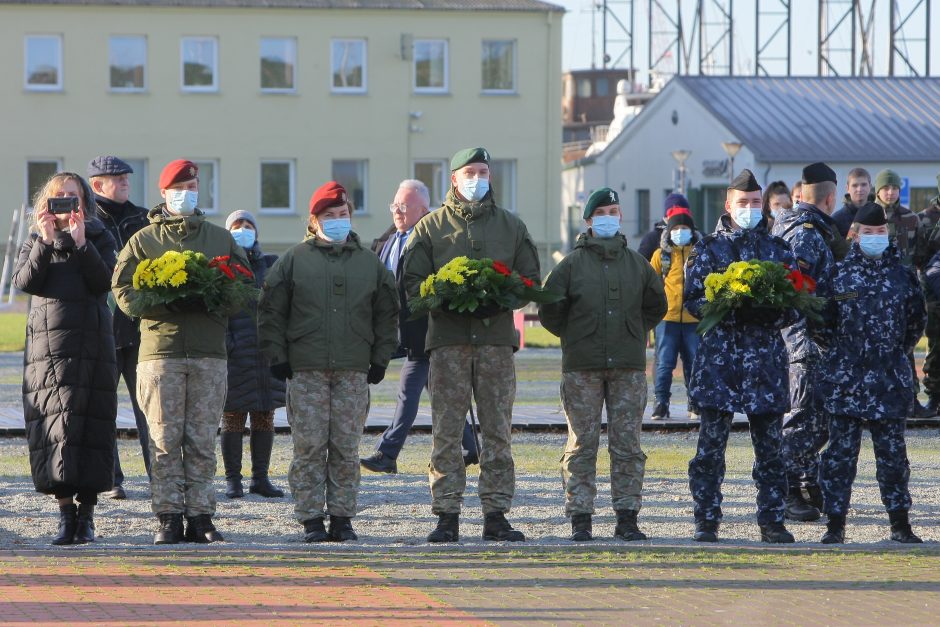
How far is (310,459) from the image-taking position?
922 centimetres

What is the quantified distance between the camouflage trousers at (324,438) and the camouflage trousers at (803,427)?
9.11ft

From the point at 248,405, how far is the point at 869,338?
13.8 ft

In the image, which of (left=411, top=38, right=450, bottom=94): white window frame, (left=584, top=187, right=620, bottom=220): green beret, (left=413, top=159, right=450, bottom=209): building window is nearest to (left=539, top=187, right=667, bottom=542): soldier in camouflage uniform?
(left=584, top=187, right=620, bottom=220): green beret

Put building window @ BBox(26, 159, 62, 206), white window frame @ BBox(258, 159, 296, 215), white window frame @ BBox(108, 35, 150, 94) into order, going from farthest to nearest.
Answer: white window frame @ BBox(258, 159, 296, 215) < building window @ BBox(26, 159, 62, 206) < white window frame @ BBox(108, 35, 150, 94)

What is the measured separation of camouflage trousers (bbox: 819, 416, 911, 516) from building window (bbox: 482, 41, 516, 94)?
40.1 metres

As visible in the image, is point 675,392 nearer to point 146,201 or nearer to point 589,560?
point 589,560

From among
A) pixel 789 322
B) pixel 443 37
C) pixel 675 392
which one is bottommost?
pixel 675 392

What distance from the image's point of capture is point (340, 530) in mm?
9242

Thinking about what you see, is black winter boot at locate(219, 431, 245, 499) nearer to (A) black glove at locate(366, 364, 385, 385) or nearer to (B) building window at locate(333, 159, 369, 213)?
(A) black glove at locate(366, 364, 385, 385)

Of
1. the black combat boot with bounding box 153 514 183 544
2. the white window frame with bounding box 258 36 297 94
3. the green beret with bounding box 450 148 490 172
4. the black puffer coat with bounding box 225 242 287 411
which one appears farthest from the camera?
the white window frame with bounding box 258 36 297 94

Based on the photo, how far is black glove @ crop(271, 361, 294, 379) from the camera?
9219 millimetres

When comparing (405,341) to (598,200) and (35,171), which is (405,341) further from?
(35,171)

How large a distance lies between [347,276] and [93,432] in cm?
169

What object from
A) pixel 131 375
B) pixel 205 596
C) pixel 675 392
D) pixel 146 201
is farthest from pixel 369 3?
pixel 205 596
